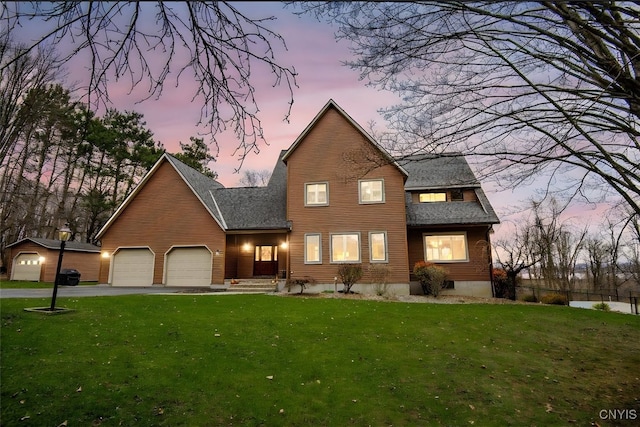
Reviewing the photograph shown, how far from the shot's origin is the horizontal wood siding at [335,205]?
1831 centimetres

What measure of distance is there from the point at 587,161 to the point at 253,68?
5.19m

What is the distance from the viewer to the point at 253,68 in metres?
3.15

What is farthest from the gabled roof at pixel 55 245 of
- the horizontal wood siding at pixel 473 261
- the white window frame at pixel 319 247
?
the horizontal wood siding at pixel 473 261

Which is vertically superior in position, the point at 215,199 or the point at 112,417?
the point at 215,199

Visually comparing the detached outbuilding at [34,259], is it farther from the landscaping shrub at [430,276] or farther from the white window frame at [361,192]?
the landscaping shrub at [430,276]

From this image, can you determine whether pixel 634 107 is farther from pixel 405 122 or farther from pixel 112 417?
pixel 112 417

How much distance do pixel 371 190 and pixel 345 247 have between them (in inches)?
138

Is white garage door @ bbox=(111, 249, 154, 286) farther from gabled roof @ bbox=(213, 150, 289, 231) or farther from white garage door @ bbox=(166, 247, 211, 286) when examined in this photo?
gabled roof @ bbox=(213, 150, 289, 231)

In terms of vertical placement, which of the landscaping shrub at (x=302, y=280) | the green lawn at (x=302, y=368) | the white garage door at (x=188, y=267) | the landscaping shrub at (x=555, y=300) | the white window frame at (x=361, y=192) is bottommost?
the green lawn at (x=302, y=368)

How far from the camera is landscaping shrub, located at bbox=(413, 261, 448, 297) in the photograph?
670 inches

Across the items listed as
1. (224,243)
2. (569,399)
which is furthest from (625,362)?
(224,243)

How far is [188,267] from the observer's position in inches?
796

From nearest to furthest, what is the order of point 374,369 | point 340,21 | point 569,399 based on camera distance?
point 340,21 < point 569,399 < point 374,369

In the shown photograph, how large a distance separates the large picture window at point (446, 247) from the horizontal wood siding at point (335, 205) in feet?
7.45
